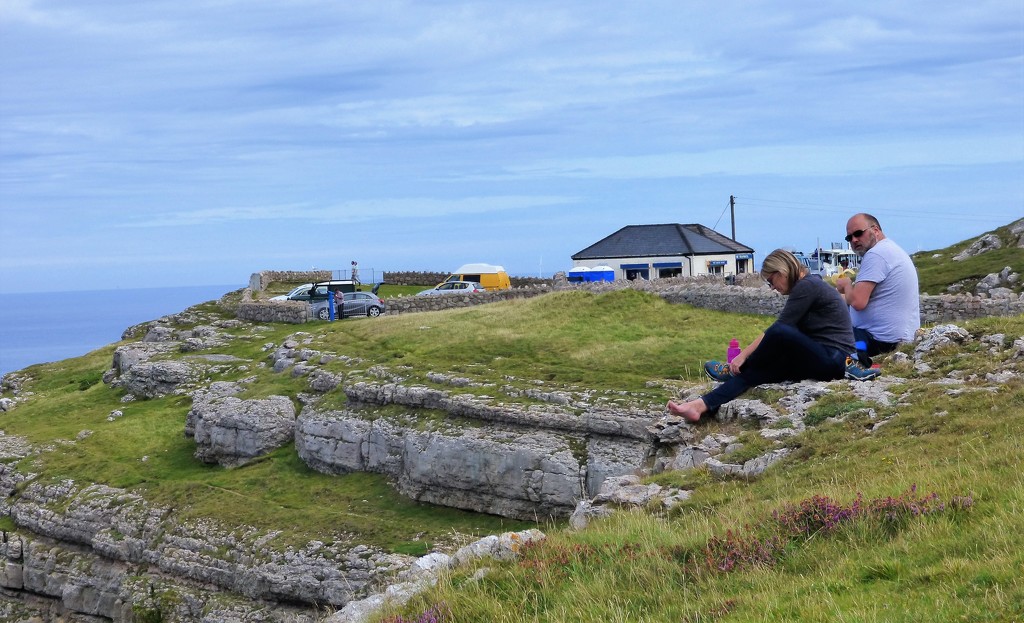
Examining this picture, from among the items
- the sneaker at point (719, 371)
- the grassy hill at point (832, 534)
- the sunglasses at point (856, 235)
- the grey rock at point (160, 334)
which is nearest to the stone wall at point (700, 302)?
the grey rock at point (160, 334)

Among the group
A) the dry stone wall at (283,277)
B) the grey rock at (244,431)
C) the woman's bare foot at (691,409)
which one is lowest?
the grey rock at (244,431)

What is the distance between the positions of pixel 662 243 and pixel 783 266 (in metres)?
56.5

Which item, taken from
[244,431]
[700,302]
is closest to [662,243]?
[700,302]

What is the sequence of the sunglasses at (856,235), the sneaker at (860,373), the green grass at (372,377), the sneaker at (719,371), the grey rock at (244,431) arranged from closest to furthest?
1. the sneaker at (860,373)
2. the sneaker at (719,371)
3. the sunglasses at (856,235)
4. the green grass at (372,377)
5. the grey rock at (244,431)

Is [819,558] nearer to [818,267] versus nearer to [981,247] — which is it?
[981,247]

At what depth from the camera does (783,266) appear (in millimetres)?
13820

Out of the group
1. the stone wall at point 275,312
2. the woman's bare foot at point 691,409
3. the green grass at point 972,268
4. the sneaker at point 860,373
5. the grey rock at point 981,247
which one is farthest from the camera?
the grey rock at point 981,247

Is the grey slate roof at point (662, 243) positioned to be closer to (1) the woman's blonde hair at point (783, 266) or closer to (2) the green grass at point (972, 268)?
(2) the green grass at point (972, 268)

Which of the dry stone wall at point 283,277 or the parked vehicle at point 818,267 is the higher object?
the dry stone wall at point 283,277

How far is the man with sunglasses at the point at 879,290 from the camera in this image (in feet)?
50.2

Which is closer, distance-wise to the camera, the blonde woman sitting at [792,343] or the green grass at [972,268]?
the blonde woman sitting at [792,343]

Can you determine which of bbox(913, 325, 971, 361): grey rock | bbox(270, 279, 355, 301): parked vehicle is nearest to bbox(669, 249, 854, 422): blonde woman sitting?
bbox(913, 325, 971, 361): grey rock

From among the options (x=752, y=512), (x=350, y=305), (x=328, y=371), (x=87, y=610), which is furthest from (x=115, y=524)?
(x=752, y=512)

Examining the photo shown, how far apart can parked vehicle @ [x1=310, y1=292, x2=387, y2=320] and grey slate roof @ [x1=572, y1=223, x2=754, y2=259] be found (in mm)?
24028
